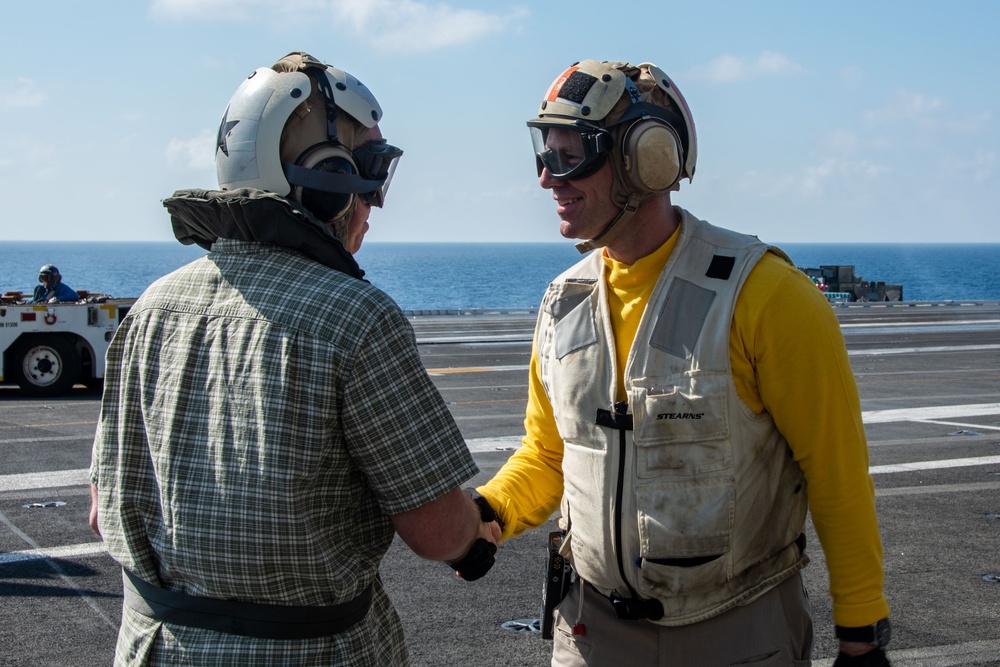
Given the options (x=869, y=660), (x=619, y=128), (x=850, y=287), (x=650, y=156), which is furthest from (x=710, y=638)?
(x=850, y=287)

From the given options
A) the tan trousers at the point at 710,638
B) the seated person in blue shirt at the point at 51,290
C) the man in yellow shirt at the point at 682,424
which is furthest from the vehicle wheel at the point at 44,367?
the tan trousers at the point at 710,638

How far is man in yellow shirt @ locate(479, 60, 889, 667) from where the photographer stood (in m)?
2.80

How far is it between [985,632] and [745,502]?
11.6ft

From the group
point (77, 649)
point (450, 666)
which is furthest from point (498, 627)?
point (77, 649)

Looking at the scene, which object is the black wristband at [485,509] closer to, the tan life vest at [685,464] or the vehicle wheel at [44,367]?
the tan life vest at [685,464]

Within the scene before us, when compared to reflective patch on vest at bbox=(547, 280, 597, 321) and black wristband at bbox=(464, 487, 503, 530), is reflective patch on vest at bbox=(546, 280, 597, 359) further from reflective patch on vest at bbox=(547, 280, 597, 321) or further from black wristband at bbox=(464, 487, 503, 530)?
black wristband at bbox=(464, 487, 503, 530)

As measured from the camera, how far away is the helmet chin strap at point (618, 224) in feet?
10.3

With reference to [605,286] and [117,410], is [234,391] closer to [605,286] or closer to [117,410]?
[117,410]

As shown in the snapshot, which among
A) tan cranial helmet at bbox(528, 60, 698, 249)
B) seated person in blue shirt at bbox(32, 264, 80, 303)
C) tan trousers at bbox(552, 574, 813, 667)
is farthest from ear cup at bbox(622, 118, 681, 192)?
seated person in blue shirt at bbox(32, 264, 80, 303)

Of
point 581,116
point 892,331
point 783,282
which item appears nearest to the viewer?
point 783,282

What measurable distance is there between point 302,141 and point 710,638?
1605 mm

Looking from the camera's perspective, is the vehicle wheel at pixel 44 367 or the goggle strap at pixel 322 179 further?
the vehicle wheel at pixel 44 367

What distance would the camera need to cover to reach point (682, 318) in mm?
2955

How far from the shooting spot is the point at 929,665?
17.4 ft
